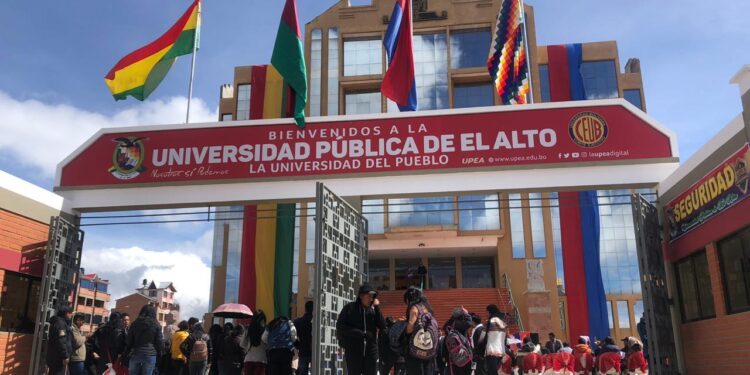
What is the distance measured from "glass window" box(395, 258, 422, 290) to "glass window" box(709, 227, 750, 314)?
84.6 ft

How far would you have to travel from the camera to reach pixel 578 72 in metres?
33.3

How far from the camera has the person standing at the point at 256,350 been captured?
9.16 metres

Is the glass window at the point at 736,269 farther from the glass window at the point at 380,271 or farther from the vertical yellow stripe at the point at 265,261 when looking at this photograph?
the glass window at the point at 380,271

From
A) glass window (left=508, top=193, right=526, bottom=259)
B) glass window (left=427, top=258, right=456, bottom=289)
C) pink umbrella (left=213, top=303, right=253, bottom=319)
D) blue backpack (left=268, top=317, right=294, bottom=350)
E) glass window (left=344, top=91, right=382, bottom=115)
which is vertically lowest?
blue backpack (left=268, top=317, right=294, bottom=350)

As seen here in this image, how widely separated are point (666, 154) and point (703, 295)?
8.02ft

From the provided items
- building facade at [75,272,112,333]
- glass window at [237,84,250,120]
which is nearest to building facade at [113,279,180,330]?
building facade at [75,272,112,333]

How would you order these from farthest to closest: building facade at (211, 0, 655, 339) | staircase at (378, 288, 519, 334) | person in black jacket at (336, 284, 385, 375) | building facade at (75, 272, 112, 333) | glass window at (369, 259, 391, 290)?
building facade at (75, 272, 112, 333)
glass window at (369, 259, 391, 290)
building facade at (211, 0, 655, 339)
staircase at (378, 288, 519, 334)
person in black jacket at (336, 284, 385, 375)

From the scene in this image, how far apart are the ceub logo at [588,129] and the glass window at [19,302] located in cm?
985

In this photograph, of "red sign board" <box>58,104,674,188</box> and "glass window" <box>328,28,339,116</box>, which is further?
"glass window" <box>328,28,339,116</box>

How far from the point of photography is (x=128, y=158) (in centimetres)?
1186

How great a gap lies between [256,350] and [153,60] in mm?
6892

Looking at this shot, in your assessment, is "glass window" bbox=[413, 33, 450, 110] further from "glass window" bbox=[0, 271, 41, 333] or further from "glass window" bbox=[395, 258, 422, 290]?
"glass window" bbox=[0, 271, 41, 333]

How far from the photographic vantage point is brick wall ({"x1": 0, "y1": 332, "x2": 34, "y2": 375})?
1038 cm

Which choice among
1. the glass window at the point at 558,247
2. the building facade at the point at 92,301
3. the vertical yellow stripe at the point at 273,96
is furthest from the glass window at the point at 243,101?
the building facade at the point at 92,301
